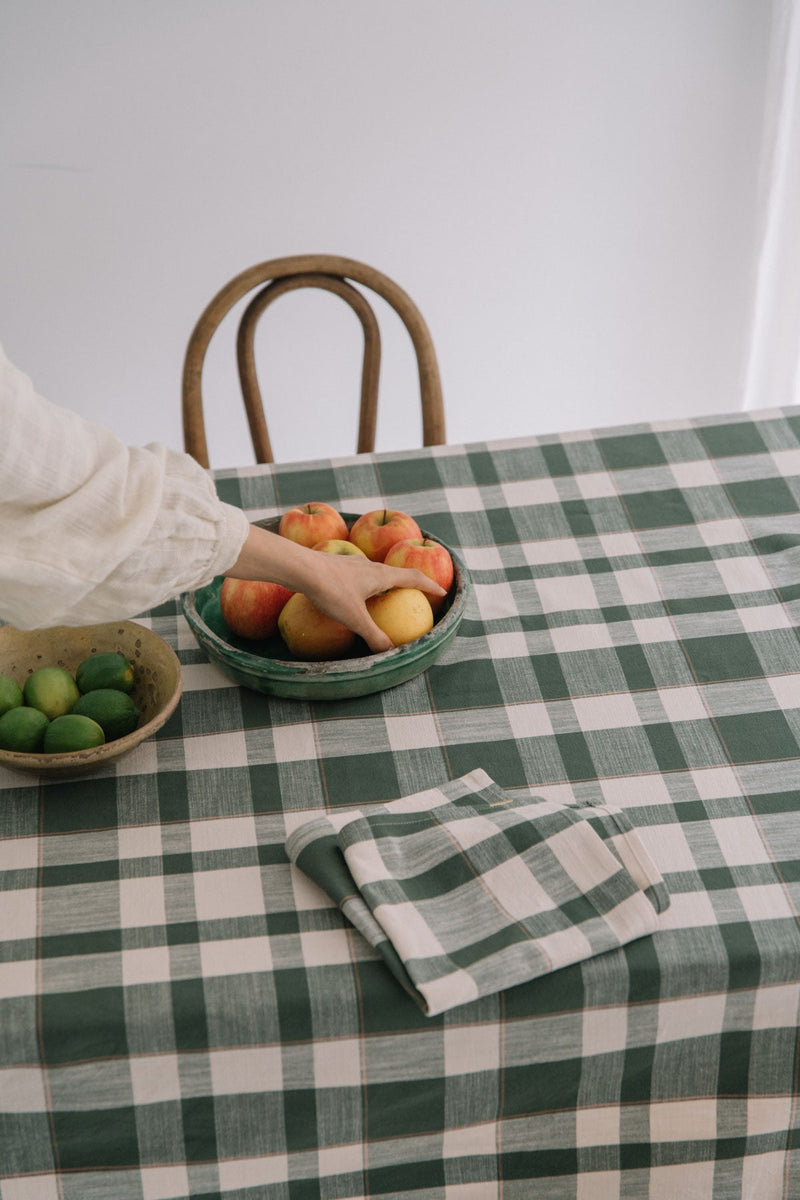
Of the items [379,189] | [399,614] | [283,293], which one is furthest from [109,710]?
[379,189]

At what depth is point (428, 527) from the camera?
1.40 metres

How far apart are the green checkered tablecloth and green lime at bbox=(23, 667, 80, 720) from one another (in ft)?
0.24

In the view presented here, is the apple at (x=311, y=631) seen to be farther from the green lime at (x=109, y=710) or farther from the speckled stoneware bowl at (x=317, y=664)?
the green lime at (x=109, y=710)

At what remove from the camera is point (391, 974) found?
2.99 feet

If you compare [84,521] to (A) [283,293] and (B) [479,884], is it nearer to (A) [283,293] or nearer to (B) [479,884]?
(B) [479,884]

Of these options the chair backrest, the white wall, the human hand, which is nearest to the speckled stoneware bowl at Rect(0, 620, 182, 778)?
the human hand

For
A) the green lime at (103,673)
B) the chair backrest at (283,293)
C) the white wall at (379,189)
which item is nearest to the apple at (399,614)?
the green lime at (103,673)

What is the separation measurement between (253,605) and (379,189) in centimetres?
150

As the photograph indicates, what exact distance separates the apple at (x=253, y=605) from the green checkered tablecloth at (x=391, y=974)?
66 millimetres

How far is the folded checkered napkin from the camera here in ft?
2.96

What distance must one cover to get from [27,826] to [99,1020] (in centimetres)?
21

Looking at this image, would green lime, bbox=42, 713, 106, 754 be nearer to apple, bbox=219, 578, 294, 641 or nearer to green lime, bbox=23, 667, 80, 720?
green lime, bbox=23, 667, 80, 720

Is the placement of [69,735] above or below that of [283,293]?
below

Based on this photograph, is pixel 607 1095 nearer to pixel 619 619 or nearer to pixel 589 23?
pixel 619 619
